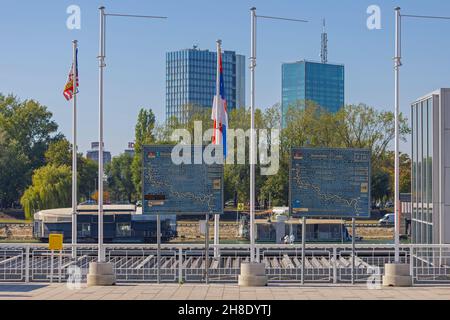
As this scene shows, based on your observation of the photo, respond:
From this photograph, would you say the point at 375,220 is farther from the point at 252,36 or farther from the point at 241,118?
the point at 252,36

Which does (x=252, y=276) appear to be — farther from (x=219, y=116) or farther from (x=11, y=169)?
(x=11, y=169)

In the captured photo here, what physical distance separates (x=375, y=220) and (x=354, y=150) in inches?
2288

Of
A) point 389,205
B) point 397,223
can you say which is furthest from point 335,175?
point 389,205

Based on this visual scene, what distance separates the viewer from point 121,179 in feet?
329

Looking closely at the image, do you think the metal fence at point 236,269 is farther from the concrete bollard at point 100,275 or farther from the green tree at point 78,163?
the green tree at point 78,163

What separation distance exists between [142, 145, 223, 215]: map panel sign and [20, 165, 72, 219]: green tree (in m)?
48.3

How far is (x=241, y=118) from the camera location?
2771 inches

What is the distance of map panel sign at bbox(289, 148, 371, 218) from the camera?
22.2 metres

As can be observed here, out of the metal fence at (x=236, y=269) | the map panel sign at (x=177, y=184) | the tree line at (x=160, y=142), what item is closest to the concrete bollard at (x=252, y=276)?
the metal fence at (x=236, y=269)

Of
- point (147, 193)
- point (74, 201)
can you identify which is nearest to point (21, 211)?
point (74, 201)

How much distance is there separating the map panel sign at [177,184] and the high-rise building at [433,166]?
8654 millimetres

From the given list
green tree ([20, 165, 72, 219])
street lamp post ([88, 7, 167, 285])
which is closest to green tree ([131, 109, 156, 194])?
green tree ([20, 165, 72, 219])

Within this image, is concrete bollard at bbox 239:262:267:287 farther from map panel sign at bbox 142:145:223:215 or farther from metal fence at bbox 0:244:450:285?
map panel sign at bbox 142:145:223:215

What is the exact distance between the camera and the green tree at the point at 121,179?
95.3 meters
